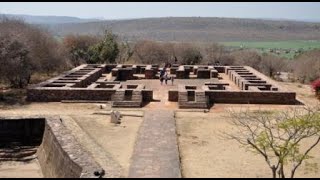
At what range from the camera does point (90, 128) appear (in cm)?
1435

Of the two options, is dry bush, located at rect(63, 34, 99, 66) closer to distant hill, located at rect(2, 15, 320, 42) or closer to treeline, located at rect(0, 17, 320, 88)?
treeline, located at rect(0, 17, 320, 88)

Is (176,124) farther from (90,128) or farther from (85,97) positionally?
(85,97)

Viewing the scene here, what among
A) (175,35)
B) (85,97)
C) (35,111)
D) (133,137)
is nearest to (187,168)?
(133,137)

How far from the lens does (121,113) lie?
53.7 ft

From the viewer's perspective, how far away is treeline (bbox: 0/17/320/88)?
67.5ft

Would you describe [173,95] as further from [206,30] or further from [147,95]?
[206,30]

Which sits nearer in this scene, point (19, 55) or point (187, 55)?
point (19, 55)

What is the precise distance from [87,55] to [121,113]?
760 inches

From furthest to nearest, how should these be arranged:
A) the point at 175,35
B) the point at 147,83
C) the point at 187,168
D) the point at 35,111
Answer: the point at 175,35 < the point at 147,83 < the point at 35,111 < the point at 187,168

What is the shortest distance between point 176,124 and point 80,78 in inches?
349

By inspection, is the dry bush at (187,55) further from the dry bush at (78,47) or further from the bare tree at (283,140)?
the bare tree at (283,140)

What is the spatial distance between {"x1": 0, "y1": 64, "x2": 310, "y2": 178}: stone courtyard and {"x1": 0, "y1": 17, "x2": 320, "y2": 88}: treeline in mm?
1782

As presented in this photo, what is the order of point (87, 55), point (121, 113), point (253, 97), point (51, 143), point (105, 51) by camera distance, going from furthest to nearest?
1. point (87, 55)
2. point (105, 51)
3. point (253, 97)
4. point (121, 113)
5. point (51, 143)

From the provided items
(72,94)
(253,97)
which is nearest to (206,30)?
(253,97)
